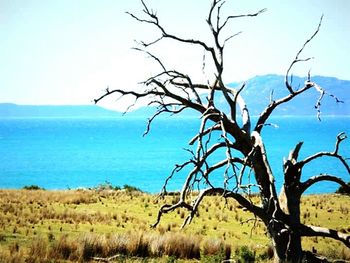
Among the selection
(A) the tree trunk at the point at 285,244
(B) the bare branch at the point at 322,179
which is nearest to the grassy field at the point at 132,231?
(A) the tree trunk at the point at 285,244

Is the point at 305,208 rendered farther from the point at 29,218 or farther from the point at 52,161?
the point at 52,161

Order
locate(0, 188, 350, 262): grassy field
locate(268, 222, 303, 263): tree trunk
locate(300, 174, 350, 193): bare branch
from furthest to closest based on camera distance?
1. locate(0, 188, 350, 262): grassy field
2. locate(300, 174, 350, 193): bare branch
3. locate(268, 222, 303, 263): tree trunk

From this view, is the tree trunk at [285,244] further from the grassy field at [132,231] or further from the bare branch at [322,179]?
the bare branch at [322,179]

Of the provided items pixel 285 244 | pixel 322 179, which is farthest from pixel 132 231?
pixel 322 179

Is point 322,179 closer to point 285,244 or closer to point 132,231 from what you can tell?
point 285,244

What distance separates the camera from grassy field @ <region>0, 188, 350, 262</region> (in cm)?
1370

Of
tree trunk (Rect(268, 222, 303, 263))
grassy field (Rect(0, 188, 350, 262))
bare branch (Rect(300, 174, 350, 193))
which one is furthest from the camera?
grassy field (Rect(0, 188, 350, 262))

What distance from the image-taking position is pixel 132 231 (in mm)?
17656

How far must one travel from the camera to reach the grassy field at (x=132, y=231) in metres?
13.7

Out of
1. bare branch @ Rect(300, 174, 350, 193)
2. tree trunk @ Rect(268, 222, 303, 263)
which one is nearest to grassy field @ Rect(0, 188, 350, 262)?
tree trunk @ Rect(268, 222, 303, 263)

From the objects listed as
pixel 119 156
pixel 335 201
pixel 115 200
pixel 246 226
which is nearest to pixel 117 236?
pixel 246 226

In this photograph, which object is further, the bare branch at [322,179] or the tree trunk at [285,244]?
the bare branch at [322,179]

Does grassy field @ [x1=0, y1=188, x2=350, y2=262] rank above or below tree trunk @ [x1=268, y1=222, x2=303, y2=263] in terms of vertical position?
below

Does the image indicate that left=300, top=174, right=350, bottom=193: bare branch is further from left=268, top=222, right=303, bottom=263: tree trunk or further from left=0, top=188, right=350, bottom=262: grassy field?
left=0, top=188, right=350, bottom=262: grassy field
